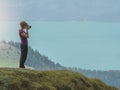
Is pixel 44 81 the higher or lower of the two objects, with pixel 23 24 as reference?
lower

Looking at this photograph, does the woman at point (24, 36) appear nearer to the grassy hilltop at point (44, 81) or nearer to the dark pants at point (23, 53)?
the dark pants at point (23, 53)

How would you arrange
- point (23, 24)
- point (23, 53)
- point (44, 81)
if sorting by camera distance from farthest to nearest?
point (23, 53) → point (23, 24) → point (44, 81)

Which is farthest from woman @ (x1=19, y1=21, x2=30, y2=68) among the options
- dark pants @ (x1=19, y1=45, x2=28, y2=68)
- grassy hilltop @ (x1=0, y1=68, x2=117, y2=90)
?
grassy hilltop @ (x1=0, y1=68, x2=117, y2=90)

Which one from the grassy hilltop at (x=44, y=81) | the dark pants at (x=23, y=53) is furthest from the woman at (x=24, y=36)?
the grassy hilltop at (x=44, y=81)

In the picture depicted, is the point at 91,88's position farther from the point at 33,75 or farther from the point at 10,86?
the point at 10,86

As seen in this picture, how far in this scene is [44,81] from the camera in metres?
22.8

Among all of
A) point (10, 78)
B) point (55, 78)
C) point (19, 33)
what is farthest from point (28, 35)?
point (10, 78)

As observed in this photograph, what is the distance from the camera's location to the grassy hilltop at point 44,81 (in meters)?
20.4

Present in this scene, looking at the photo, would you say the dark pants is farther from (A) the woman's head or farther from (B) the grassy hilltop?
(B) the grassy hilltop

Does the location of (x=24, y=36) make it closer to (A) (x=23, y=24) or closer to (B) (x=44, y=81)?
(A) (x=23, y=24)

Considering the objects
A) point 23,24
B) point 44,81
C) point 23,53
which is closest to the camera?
point 44,81

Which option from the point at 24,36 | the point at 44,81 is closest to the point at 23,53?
the point at 24,36

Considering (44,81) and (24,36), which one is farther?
(24,36)

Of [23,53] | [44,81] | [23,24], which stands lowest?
[44,81]
